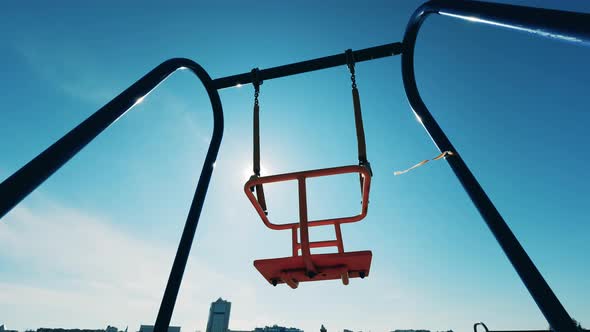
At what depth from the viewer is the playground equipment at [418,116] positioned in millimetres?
1744

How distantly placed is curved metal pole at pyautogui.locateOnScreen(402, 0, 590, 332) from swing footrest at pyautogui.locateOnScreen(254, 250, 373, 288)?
1.12 metres

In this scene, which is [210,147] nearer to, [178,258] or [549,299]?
[178,258]

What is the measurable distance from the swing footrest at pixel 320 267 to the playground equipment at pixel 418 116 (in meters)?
0.75

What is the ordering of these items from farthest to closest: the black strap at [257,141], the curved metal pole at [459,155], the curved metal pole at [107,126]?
the black strap at [257,141] → the curved metal pole at [107,126] → the curved metal pole at [459,155]

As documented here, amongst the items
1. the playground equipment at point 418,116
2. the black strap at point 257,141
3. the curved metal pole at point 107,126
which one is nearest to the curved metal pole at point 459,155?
the playground equipment at point 418,116

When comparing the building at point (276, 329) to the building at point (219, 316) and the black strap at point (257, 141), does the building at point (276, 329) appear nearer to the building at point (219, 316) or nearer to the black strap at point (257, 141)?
the building at point (219, 316)

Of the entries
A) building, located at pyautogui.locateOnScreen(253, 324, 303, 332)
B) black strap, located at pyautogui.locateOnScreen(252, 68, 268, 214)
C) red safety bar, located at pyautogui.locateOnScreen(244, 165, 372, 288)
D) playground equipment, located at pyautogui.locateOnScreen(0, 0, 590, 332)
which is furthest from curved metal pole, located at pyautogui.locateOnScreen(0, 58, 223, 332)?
building, located at pyautogui.locateOnScreen(253, 324, 303, 332)

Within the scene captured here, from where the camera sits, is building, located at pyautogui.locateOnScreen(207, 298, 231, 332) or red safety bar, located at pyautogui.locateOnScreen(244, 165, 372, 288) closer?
red safety bar, located at pyautogui.locateOnScreen(244, 165, 372, 288)

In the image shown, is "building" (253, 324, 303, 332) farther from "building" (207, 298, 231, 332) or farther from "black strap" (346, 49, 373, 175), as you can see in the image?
"black strap" (346, 49, 373, 175)

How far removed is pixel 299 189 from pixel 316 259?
0.65 m

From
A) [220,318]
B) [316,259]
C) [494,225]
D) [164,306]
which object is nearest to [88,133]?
[164,306]

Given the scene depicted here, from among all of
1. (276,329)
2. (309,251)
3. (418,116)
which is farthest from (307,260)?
(276,329)

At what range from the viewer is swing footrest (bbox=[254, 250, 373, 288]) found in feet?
8.48

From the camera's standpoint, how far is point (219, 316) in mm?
100750
